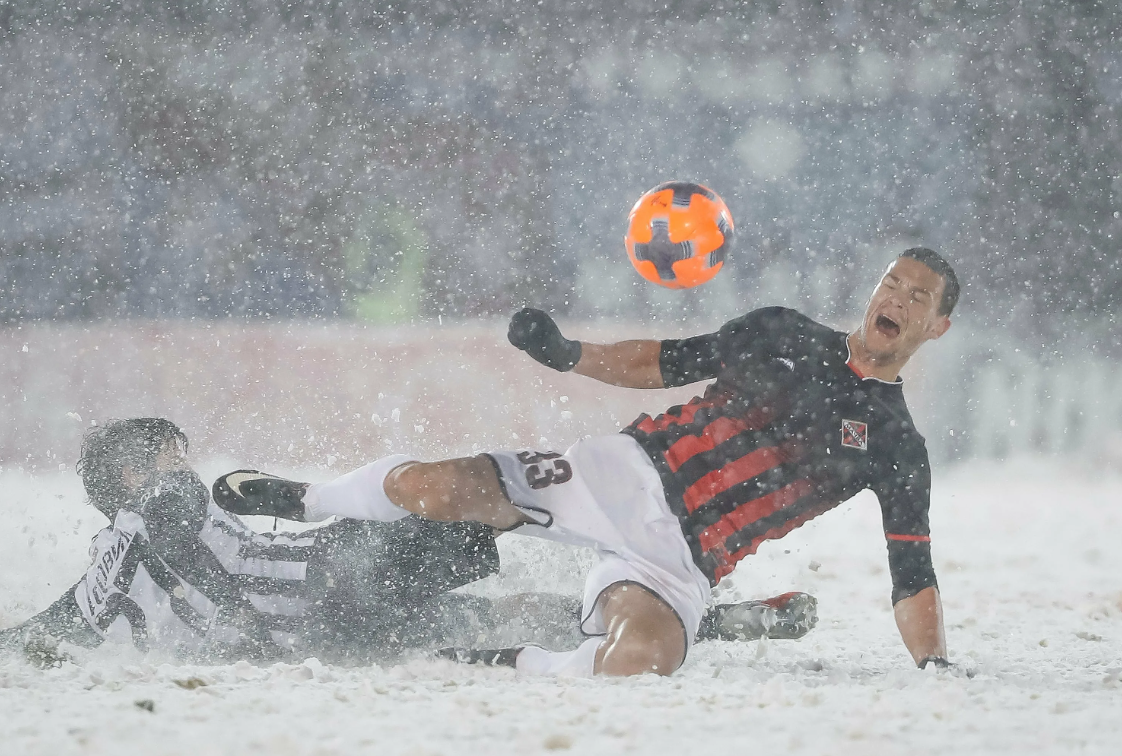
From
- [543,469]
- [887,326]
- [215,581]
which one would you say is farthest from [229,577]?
[887,326]

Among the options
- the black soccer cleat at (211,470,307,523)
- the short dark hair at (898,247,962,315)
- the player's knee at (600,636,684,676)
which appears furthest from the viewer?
the short dark hair at (898,247,962,315)

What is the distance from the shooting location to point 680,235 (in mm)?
2939

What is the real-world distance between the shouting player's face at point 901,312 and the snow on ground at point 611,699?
2.65ft

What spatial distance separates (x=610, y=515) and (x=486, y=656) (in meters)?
0.47

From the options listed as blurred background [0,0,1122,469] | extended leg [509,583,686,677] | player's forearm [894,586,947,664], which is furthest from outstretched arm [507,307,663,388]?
A: blurred background [0,0,1122,469]

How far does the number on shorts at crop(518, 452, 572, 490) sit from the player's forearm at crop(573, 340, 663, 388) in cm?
26

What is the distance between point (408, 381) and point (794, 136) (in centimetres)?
379

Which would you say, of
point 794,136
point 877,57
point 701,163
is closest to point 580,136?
point 701,163

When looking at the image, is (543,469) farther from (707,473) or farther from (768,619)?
(768,619)

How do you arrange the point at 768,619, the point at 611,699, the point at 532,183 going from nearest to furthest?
the point at 611,699 < the point at 768,619 < the point at 532,183

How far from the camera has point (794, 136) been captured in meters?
8.15

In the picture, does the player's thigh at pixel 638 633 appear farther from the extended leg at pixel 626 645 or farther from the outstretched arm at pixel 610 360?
the outstretched arm at pixel 610 360

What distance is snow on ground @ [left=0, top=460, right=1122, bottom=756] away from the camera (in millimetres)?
1597

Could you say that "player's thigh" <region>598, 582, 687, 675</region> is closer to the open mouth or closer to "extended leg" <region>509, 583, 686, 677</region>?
"extended leg" <region>509, 583, 686, 677</region>
